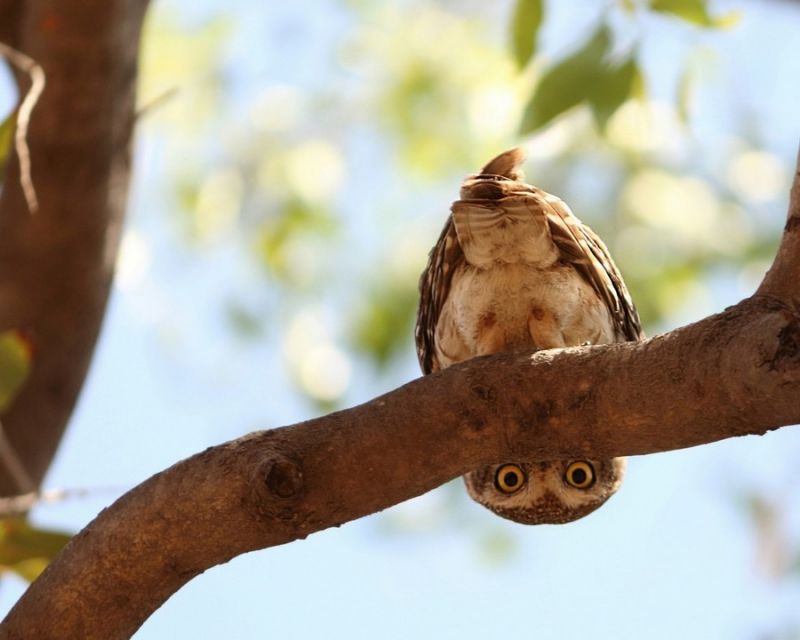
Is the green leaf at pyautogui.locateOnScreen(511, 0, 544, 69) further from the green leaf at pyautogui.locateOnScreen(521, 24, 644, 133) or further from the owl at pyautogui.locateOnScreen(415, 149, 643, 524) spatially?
the owl at pyautogui.locateOnScreen(415, 149, 643, 524)

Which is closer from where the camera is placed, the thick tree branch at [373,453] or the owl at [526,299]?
the thick tree branch at [373,453]

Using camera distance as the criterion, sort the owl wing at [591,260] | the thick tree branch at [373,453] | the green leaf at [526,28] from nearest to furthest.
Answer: the thick tree branch at [373,453] → the owl wing at [591,260] → the green leaf at [526,28]

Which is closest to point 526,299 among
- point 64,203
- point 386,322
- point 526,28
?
point 526,28

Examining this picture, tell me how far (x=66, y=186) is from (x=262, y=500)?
2369 millimetres

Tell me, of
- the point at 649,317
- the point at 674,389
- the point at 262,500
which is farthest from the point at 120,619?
the point at 649,317

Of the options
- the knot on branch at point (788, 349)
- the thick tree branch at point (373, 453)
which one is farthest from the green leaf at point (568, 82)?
the knot on branch at point (788, 349)

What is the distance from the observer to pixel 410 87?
860 centimetres

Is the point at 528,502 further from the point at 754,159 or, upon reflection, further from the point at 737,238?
the point at 754,159

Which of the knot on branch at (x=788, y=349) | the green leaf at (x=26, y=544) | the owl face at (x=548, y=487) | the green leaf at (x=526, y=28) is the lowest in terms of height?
the owl face at (x=548, y=487)

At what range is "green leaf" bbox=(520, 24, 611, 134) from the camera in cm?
357

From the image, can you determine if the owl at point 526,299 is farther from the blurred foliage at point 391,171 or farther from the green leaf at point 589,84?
the blurred foliage at point 391,171

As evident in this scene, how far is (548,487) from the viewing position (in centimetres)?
353

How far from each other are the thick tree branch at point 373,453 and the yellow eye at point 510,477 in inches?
35.7

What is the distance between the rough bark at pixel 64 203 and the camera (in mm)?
4230
